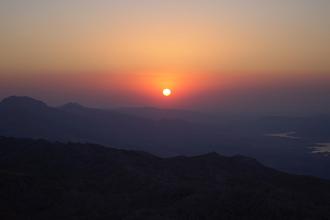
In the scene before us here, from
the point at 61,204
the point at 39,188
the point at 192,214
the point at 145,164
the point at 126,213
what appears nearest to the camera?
the point at 192,214

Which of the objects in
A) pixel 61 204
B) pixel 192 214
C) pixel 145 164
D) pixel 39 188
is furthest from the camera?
pixel 145 164

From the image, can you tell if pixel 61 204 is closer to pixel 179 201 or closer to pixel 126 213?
pixel 126 213

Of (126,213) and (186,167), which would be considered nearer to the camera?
(126,213)

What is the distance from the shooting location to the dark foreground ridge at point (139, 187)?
41375 millimetres

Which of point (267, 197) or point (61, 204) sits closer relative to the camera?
point (267, 197)

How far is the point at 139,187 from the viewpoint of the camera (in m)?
56.7

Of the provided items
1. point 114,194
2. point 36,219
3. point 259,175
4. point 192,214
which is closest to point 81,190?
point 114,194

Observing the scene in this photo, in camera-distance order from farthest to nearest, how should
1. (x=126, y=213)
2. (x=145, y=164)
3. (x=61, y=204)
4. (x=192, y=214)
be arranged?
(x=145, y=164) < (x=61, y=204) < (x=126, y=213) < (x=192, y=214)

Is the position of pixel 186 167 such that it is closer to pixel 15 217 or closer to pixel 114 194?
pixel 114 194

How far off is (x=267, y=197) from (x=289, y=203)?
2826 millimetres

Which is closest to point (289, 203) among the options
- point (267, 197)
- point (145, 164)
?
A: point (267, 197)

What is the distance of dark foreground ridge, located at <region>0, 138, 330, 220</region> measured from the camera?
41.4 metres

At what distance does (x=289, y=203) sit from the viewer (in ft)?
145

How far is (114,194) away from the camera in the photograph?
52375 millimetres
